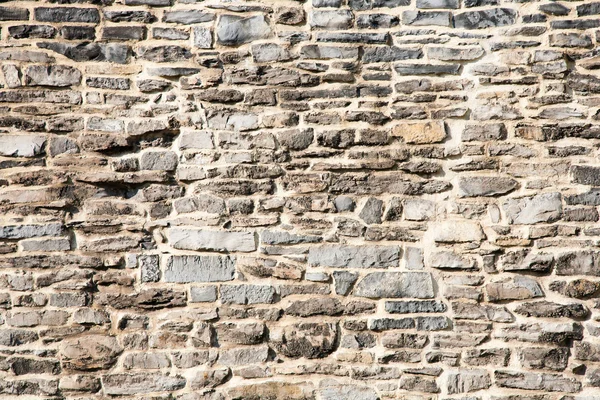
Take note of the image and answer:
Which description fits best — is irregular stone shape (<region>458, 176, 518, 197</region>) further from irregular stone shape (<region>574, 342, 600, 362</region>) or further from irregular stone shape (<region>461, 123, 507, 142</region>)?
irregular stone shape (<region>574, 342, 600, 362</region>)

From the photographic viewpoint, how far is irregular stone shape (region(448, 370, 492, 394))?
3340mm

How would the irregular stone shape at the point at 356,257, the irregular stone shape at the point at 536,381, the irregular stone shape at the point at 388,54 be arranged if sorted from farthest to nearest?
1. the irregular stone shape at the point at 388,54
2. the irregular stone shape at the point at 356,257
3. the irregular stone shape at the point at 536,381

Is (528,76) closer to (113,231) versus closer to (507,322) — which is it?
(507,322)

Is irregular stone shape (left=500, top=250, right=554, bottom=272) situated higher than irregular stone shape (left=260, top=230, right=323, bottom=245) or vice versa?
irregular stone shape (left=260, top=230, right=323, bottom=245)

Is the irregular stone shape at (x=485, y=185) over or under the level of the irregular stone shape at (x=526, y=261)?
over

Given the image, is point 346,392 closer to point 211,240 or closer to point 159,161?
point 211,240

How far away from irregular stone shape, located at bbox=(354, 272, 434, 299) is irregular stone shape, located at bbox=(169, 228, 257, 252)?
665 millimetres

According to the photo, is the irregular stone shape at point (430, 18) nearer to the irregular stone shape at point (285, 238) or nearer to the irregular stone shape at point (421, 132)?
the irregular stone shape at point (421, 132)

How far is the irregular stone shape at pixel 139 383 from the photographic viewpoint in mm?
3342

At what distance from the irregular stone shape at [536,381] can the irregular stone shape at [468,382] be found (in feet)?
0.21

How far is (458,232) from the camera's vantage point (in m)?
3.42

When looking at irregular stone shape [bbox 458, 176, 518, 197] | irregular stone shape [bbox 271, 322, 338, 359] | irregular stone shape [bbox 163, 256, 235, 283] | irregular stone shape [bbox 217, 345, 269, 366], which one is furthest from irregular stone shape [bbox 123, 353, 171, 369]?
irregular stone shape [bbox 458, 176, 518, 197]

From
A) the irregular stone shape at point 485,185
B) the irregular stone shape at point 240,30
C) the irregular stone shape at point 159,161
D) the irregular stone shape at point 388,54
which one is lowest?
the irregular stone shape at point 485,185

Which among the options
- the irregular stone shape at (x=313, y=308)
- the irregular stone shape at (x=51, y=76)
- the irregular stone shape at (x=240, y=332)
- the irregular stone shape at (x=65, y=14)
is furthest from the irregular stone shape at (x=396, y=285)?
the irregular stone shape at (x=65, y=14)
